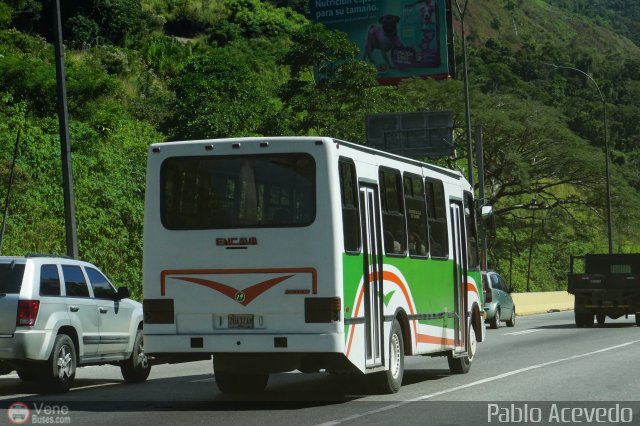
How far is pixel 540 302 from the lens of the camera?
53.2 m

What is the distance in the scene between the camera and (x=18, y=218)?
31469mm

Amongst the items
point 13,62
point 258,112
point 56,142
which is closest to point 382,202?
point 56,142

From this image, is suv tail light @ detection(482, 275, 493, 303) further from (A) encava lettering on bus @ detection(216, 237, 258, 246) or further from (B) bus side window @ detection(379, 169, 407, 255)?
(A) encava lettering on bus @ detection(216, 237, 258, 246)

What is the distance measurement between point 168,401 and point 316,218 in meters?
2.99

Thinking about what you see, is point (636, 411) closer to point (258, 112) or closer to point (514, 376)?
point (514, 376)

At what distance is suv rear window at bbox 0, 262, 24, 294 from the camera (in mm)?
16422

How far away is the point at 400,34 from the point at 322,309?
57358mm

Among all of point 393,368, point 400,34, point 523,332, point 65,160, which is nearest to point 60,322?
point 393,368

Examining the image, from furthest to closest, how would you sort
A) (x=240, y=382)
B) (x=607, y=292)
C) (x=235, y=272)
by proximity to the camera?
(x=607, y=292), (x=240, y=382), (x=235, y=272)

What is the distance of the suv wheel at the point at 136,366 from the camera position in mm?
18781

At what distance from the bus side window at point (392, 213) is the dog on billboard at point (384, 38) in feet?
176

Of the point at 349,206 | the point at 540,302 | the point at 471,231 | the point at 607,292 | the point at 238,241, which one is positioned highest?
the point at 349,206

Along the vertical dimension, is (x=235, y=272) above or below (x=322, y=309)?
above

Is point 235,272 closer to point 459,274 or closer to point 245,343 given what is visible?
point 245,343
